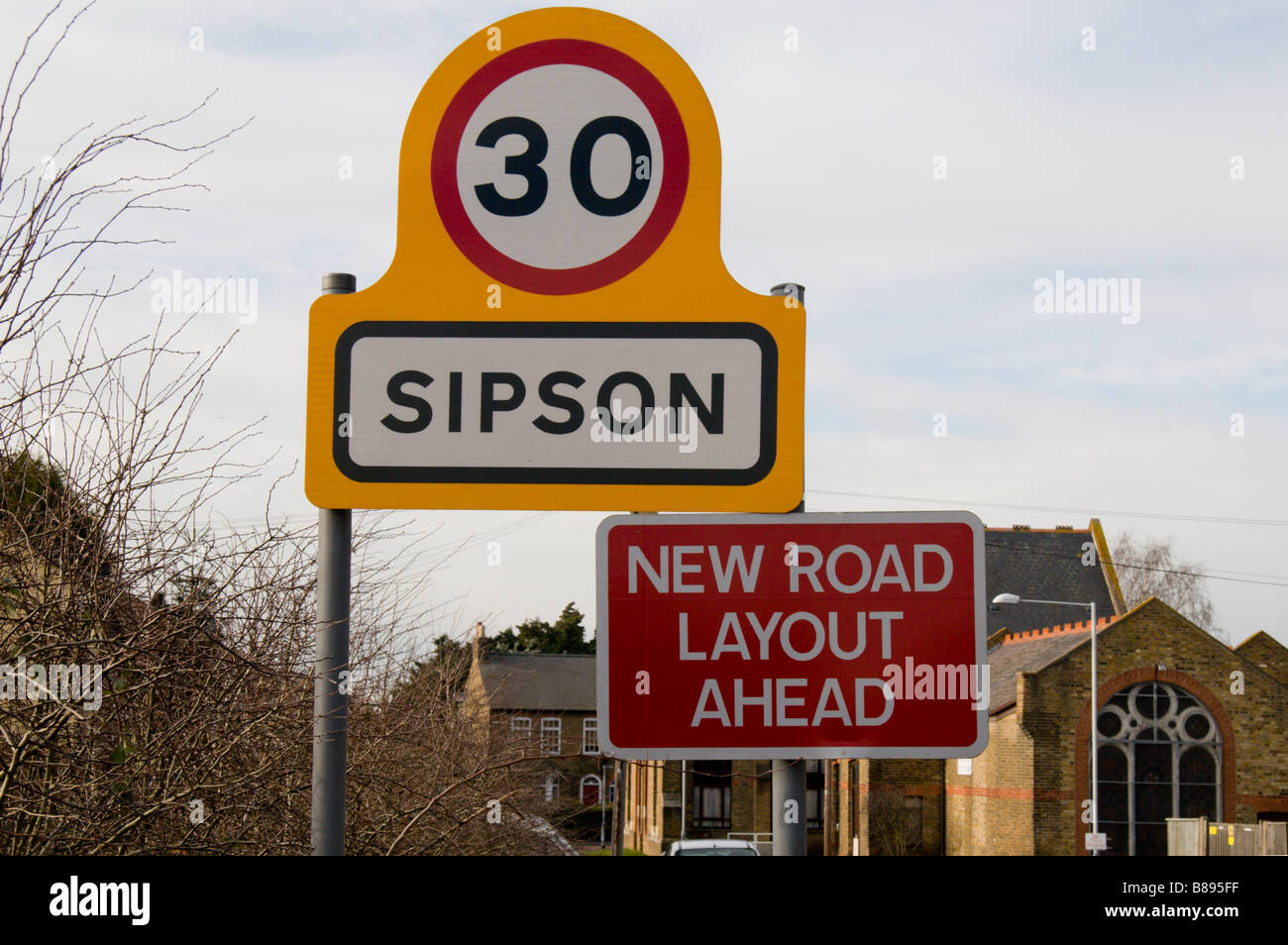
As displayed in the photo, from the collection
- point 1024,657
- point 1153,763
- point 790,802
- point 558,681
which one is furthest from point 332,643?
point 558,681

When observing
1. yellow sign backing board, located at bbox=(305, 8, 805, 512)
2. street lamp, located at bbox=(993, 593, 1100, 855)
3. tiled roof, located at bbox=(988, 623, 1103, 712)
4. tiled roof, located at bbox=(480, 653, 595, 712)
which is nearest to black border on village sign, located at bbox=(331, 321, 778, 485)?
yellow sign backing board, located at bbox=(305, 8, 805, 512)

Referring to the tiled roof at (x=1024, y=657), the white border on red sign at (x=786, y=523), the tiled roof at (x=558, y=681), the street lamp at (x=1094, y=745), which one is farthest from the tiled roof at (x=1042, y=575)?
the white border on red sign at (x=786, y=523)

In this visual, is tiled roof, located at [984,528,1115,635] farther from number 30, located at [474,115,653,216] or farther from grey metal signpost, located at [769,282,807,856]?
number 30, located at [474,115,653,216]

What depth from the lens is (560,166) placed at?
2307 millimetres

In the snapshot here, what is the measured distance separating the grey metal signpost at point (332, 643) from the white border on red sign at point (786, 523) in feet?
1.87

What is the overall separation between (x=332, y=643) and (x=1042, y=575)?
54.0 metres

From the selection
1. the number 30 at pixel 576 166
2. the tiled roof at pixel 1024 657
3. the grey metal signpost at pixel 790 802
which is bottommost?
the tiled roof at pixel 1024 657

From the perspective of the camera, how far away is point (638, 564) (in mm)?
2127

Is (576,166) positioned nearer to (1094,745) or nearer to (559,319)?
(559,319)

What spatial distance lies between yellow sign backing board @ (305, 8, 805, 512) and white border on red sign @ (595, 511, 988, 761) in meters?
0.05

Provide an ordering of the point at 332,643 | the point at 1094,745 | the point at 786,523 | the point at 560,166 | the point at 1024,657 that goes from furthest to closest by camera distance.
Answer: the point at 1024,657, the point at 1094,745, the point at 332,643, the point at 560,166, the point at 786,523

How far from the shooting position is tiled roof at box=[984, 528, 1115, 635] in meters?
52.4

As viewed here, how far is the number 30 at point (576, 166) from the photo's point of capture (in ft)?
7.57

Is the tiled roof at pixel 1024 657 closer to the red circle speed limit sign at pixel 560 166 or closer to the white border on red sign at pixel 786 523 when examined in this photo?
the white border on red sign at pixel 786 523
